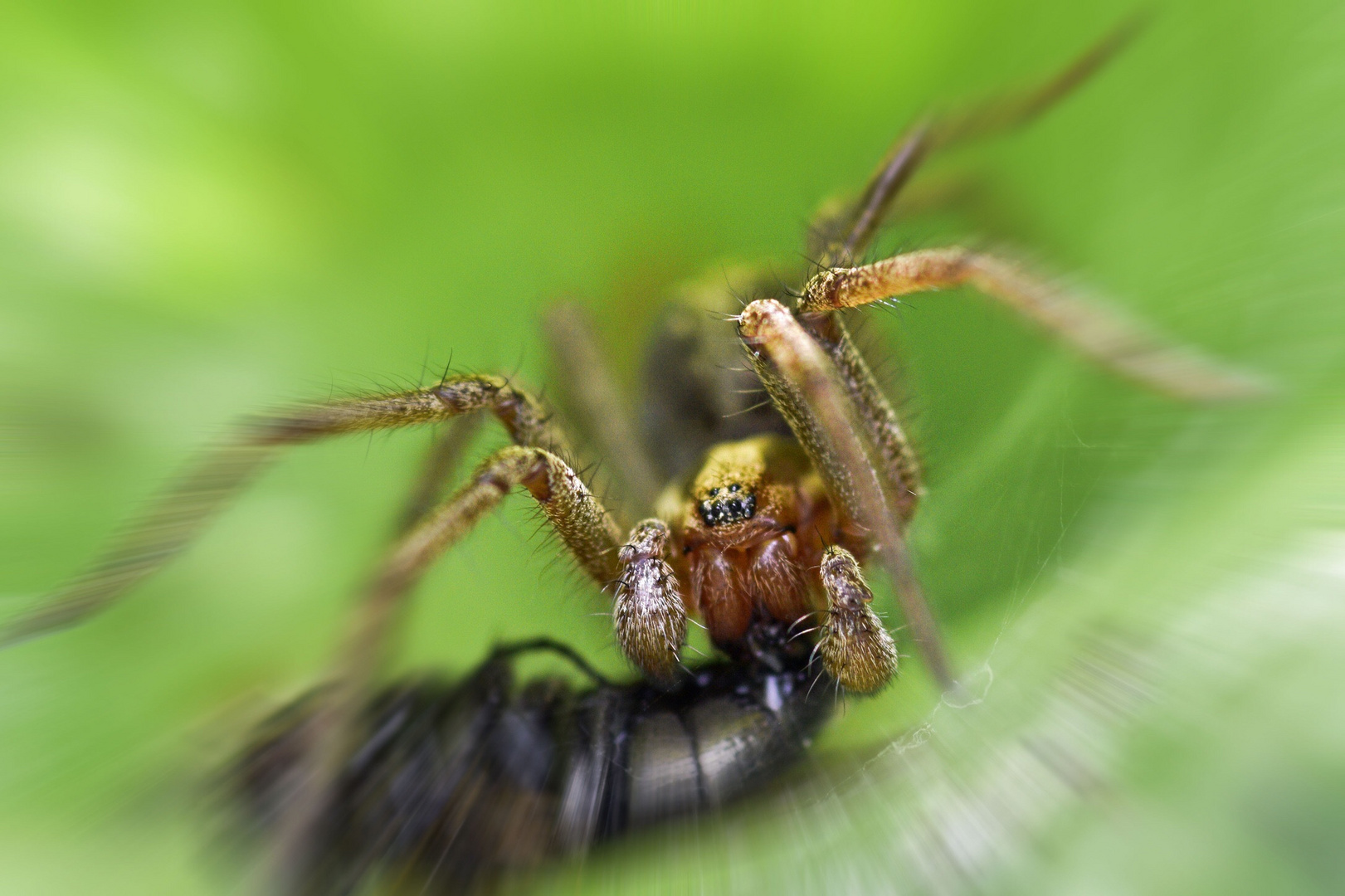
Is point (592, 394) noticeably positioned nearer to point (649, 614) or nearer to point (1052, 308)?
point (649, 614)

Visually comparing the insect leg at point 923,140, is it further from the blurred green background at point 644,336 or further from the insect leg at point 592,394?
the insect leg at point 592,394

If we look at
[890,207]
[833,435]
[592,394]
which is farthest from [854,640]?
[592,394]

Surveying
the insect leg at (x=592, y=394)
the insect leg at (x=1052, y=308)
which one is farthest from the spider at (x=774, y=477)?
the insect leg at (x=592, y=394)

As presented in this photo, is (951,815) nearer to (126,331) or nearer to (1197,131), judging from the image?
(1197,131)

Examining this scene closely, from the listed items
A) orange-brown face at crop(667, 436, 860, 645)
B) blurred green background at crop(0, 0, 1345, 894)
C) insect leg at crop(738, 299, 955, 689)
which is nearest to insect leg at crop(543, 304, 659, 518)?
blurred green background at crop(0, 0, 1345, 894)

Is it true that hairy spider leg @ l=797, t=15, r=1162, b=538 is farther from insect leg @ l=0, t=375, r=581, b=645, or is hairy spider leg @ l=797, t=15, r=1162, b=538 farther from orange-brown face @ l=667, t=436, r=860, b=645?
insect leg @ l=0, t=375, r=581, b=645

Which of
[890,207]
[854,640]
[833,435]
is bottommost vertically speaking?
[854,640]
